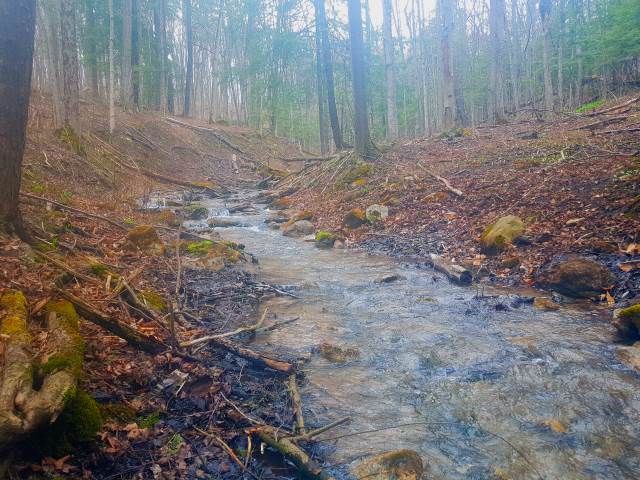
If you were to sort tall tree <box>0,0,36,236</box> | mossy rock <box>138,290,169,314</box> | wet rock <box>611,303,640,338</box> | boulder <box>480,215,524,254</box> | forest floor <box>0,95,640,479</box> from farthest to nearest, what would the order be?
boulder <box>480,215,524,254</box> → mossy rock <box>138,290,169,314</box> → wet rock <box>611,303,640,338</box> → tall tree <box>0,0,36,236</box> → forest floor <box>0,95,640,479</box>

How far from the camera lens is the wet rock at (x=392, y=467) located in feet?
10.1

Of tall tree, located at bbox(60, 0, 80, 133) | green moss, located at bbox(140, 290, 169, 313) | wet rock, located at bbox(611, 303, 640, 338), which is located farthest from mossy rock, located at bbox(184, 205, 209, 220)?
wet rock, located at bbox(611, 303, 640, 338)

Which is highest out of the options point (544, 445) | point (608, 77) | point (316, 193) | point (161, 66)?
point (161, 66)

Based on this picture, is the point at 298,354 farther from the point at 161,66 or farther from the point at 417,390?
the point at 161,66

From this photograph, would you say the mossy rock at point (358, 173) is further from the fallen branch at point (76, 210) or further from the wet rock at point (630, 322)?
the wet rock at point (630, 322)

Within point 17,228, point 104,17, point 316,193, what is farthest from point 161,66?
point 17,228

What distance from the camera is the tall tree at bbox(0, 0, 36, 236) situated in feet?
14.1

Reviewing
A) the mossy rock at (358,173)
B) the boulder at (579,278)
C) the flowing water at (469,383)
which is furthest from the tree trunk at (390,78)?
the boulder at (579,278)

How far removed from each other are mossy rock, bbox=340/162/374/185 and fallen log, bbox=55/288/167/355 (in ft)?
37.9

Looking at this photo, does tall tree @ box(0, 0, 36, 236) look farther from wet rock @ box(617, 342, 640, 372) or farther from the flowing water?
wet rock @ box(617, 342, 640, 372)

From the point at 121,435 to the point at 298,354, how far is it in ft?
7.67

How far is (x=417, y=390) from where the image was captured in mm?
4293

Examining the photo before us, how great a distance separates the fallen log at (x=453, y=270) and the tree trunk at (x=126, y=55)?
2265 centimetres

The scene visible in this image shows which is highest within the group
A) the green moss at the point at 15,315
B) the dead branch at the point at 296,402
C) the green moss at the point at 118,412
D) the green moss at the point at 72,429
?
the green moss at the point at 15,315
